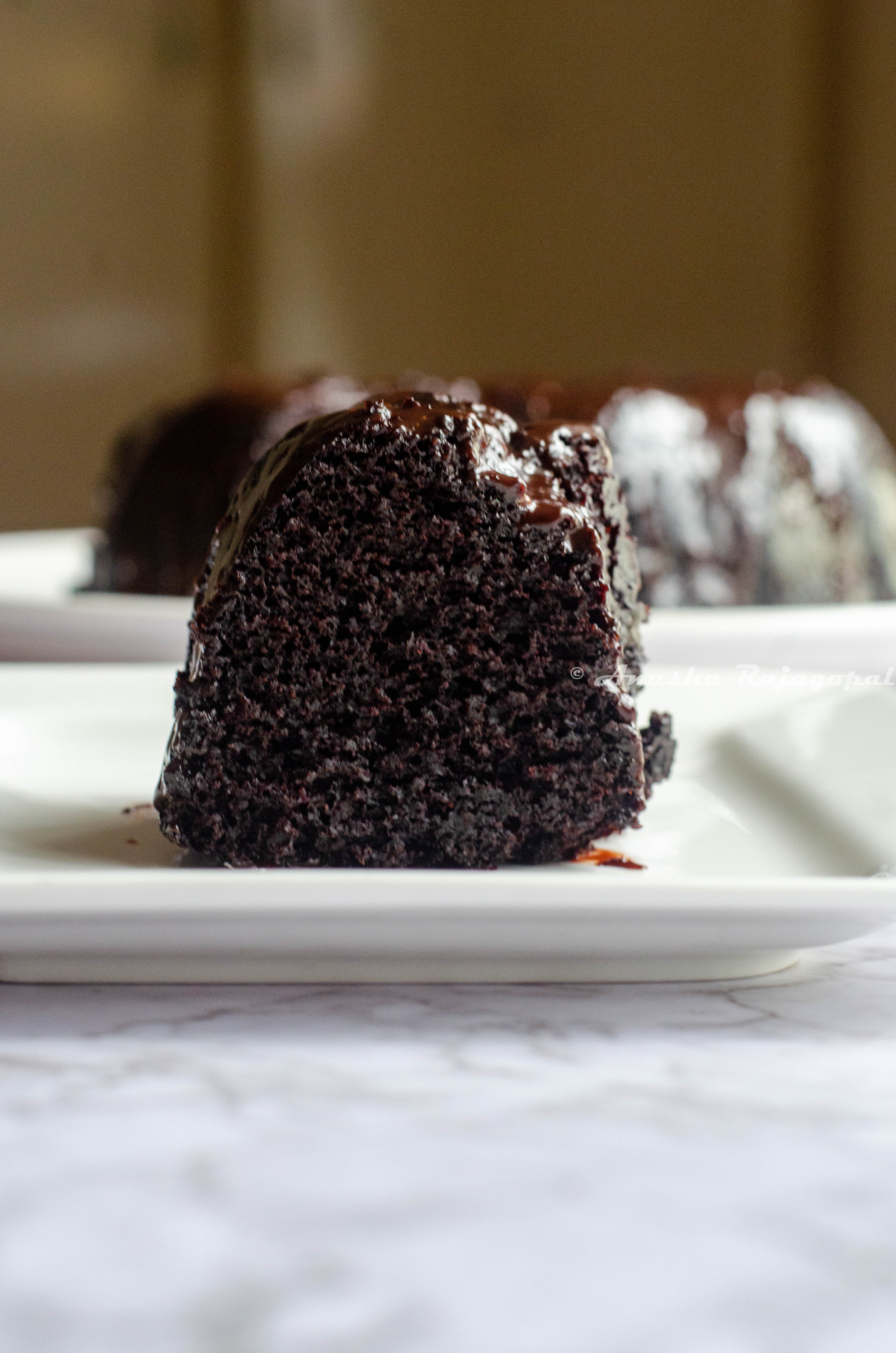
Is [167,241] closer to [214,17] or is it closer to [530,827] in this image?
[214,17]

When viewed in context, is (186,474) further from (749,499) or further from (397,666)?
(397,666)

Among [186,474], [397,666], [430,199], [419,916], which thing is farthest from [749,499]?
[430,199]

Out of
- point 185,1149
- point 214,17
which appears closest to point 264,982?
point 185,1149

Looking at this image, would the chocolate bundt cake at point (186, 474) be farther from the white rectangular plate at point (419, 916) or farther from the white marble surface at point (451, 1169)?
the white marble surface at point (451, 1169)

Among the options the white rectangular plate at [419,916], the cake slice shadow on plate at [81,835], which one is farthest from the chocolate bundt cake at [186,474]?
the white rectangular plate at [419,916]

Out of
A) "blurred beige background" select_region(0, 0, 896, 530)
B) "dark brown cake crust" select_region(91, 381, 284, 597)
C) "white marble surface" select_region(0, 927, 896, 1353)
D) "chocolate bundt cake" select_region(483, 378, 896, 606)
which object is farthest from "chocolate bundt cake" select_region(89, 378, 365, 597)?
"blurred beige background" select_region(0, 0, 896, 530)
